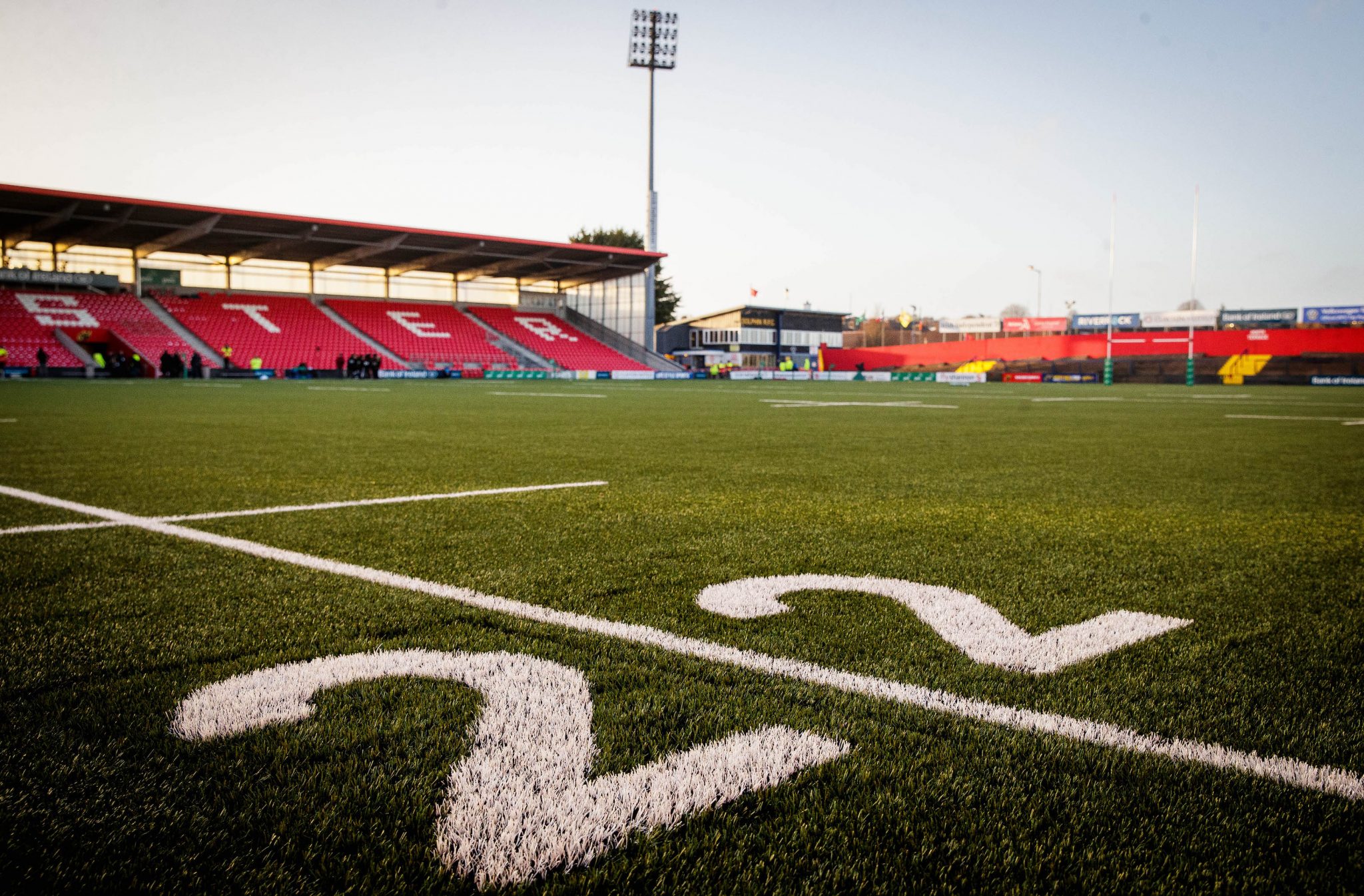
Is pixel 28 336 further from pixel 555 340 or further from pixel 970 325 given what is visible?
pixel 970 325

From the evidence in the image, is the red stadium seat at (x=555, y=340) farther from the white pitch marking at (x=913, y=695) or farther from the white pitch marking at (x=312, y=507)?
the white pitch marking at (x=913, y=695)

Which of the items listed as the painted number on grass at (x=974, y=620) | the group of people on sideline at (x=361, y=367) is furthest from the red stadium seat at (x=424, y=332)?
the painted number on grass at (x=974, y=620)

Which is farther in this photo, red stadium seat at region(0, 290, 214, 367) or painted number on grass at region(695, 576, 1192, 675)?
red stadium seat at region(0, 290, 214, 367)

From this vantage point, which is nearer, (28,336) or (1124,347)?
(28,336)

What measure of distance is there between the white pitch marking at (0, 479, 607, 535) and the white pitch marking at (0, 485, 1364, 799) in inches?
45.3

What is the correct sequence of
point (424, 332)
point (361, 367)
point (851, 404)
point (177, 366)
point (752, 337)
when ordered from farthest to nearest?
point (752, 337), point (424, 332), point (361, 367), point (177, 366), point (851, 404)

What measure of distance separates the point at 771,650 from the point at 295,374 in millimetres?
36061

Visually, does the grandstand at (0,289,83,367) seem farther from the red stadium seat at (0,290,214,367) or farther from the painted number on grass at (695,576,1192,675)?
the painted number on grass at (695,576,1192,675)

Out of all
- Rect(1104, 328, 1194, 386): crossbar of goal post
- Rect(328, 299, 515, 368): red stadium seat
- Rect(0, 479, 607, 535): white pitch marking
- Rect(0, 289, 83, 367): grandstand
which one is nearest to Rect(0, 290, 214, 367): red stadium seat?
Rect(0, 289, 83, 367): grandstand

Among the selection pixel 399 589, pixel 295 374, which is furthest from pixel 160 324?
pixel 399 589

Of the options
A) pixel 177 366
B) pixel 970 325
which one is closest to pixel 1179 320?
pixel 970 325

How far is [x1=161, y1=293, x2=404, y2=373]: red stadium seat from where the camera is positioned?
35.4m

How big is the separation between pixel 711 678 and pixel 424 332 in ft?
137

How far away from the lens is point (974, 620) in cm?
212
